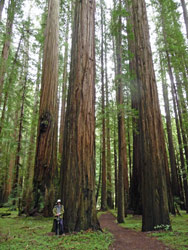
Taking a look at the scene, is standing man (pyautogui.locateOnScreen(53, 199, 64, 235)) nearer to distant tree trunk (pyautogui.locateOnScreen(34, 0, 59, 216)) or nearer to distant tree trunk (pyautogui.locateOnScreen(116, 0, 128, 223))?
distant tree trunk (pyautogui.locateOnScreen(34, 0, 59, 216))

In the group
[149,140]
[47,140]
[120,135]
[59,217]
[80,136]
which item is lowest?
[59,217]

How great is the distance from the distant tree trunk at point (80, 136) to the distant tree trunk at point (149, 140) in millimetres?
1766

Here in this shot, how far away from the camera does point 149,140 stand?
19.2ft

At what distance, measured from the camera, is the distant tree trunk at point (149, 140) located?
537 centimetres

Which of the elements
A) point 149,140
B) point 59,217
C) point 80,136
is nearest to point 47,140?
point 80,136

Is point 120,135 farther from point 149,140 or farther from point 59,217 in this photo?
point 59,217

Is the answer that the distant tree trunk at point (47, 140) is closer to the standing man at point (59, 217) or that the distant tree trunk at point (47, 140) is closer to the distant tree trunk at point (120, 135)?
the distant tree trunk at point (120, 135)

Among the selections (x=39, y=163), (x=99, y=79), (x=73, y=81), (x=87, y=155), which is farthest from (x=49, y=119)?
(x=99, y=79)

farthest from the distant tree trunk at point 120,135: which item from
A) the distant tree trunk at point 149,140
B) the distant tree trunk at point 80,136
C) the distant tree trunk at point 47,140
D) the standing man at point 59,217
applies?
the standing man at point 59,217

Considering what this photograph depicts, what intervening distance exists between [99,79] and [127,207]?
10261 mm

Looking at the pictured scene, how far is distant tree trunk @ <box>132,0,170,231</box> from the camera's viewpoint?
5.37m

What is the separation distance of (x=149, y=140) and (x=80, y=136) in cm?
225

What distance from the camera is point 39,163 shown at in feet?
25.3

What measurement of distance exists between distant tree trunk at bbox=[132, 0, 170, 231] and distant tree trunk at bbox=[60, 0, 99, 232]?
1.77 m
